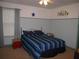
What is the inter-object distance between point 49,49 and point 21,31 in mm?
2289

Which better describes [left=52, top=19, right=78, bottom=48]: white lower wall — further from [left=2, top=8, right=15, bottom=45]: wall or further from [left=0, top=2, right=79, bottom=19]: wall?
[left=2, top=8, right=15, bottom=45]: wall

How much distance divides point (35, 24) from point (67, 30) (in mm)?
1975

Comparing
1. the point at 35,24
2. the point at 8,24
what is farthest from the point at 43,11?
the point at 8,24

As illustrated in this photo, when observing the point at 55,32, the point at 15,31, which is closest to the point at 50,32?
the point at 55,32

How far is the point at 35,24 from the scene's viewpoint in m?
5.56

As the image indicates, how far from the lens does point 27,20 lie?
5.29 meters

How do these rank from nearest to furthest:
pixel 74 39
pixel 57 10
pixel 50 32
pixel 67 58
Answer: pixel 67 58 → pixel 74 39 → pixel 57 10 → pixel 50 32

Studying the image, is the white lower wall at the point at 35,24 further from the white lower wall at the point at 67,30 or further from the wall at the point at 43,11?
the white lower wall at the point at 67,30

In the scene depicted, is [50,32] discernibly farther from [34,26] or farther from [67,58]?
[67,58]

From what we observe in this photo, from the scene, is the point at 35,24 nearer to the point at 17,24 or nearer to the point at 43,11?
the point at 43,11

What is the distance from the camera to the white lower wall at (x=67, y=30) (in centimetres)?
446

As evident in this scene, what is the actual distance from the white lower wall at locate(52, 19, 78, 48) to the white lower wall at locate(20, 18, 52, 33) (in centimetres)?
61

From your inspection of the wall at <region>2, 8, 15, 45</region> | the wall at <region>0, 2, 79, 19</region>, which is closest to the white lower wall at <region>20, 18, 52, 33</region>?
Result: the wall at <region>0, 2, 79, 19</region>

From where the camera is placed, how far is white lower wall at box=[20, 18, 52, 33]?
519 cm
